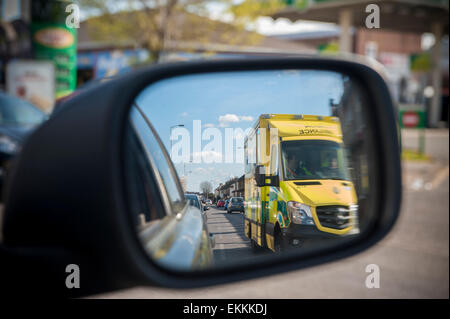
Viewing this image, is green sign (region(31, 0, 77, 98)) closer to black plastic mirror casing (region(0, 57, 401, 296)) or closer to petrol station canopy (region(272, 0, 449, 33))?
petrol station canopy (region(272, 0, 449, 33))

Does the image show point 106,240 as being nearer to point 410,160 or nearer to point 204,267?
point 204,267

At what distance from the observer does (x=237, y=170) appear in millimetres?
1241

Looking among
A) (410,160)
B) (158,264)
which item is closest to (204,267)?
(158,264)

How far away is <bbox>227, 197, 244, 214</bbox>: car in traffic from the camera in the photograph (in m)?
1.22

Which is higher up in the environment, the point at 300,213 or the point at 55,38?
the point at 55,38

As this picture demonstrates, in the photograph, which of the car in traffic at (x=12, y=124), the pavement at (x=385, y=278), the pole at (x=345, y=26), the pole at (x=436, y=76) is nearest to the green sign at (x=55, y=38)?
the car in traffic at (x=12, y=124)

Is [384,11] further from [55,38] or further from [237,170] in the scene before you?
[237,170]

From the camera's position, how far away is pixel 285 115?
52.2 inches

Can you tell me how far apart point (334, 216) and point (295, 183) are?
183mm

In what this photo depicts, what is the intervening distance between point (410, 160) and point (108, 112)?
47.4 feet

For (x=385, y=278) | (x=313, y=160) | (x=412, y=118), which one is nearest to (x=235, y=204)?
(x=313, y=160)

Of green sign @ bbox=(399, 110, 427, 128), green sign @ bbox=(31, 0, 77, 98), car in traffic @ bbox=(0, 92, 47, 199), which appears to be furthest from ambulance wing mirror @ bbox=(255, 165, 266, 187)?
green sign @ bbox=(399, 110, 427, 128)

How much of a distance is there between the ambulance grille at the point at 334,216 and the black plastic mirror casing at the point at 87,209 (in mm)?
82

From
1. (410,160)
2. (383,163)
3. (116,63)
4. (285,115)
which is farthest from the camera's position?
(116,63)
